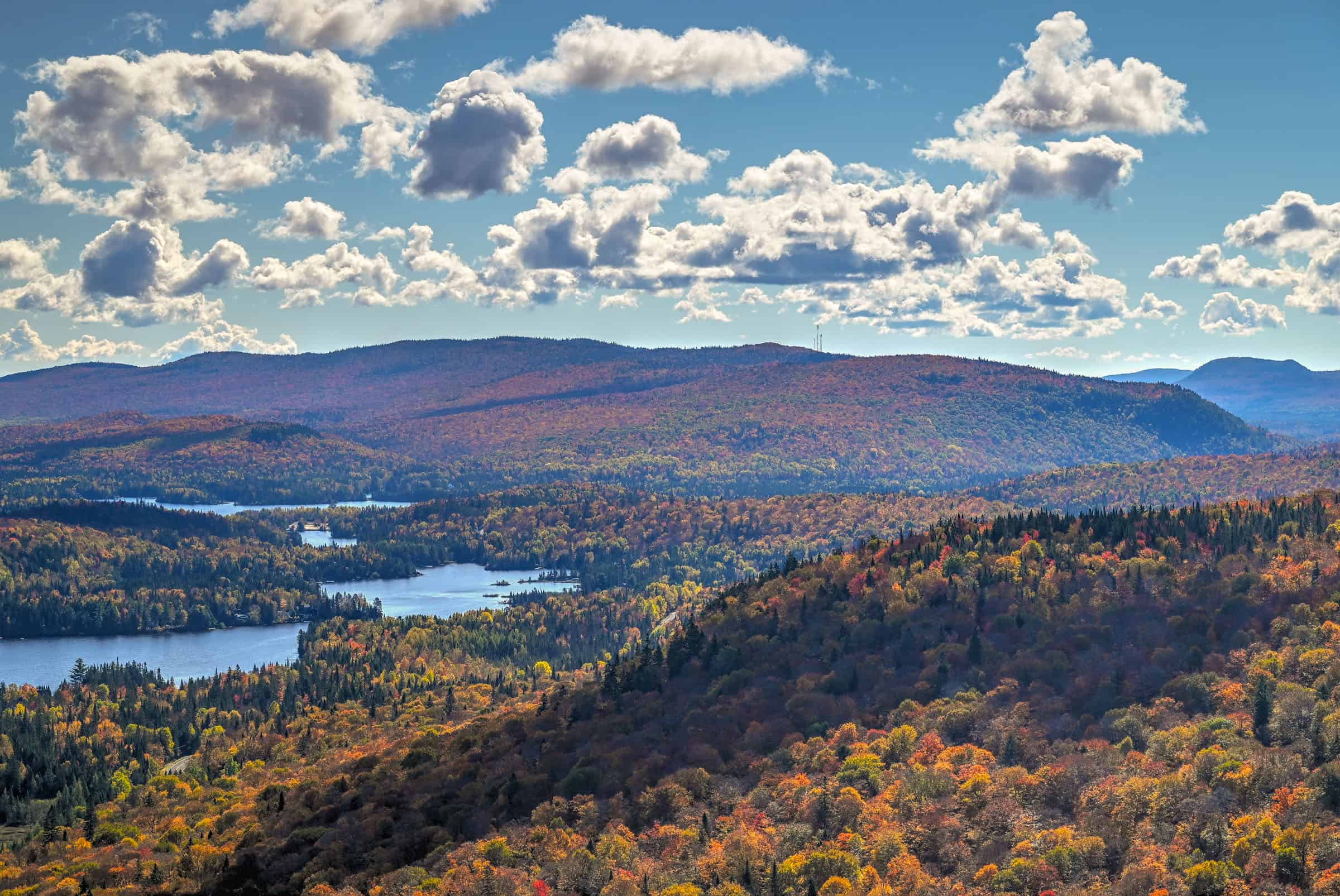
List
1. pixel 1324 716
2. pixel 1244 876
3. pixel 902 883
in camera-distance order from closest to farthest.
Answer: pixel 1244 876 < pixel 902 883 < pixel 1324 716

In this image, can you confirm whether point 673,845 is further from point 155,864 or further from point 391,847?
point 155,864

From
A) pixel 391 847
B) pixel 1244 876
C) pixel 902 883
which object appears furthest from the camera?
pixel 391 847

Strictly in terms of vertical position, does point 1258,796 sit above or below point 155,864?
above

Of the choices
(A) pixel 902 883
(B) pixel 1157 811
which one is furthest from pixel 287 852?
(B) pixel 1157 811

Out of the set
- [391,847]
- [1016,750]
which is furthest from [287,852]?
[1016,750]

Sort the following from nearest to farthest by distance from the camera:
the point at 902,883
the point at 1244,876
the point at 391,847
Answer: the point at 1244,876
the point at 902,883
the point at 391,847

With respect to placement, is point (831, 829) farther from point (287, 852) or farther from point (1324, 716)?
point (287, 852)

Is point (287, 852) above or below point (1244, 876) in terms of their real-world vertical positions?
below

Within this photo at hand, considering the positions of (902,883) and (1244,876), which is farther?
(902,883)

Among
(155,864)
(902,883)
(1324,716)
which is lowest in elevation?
(155,864)
